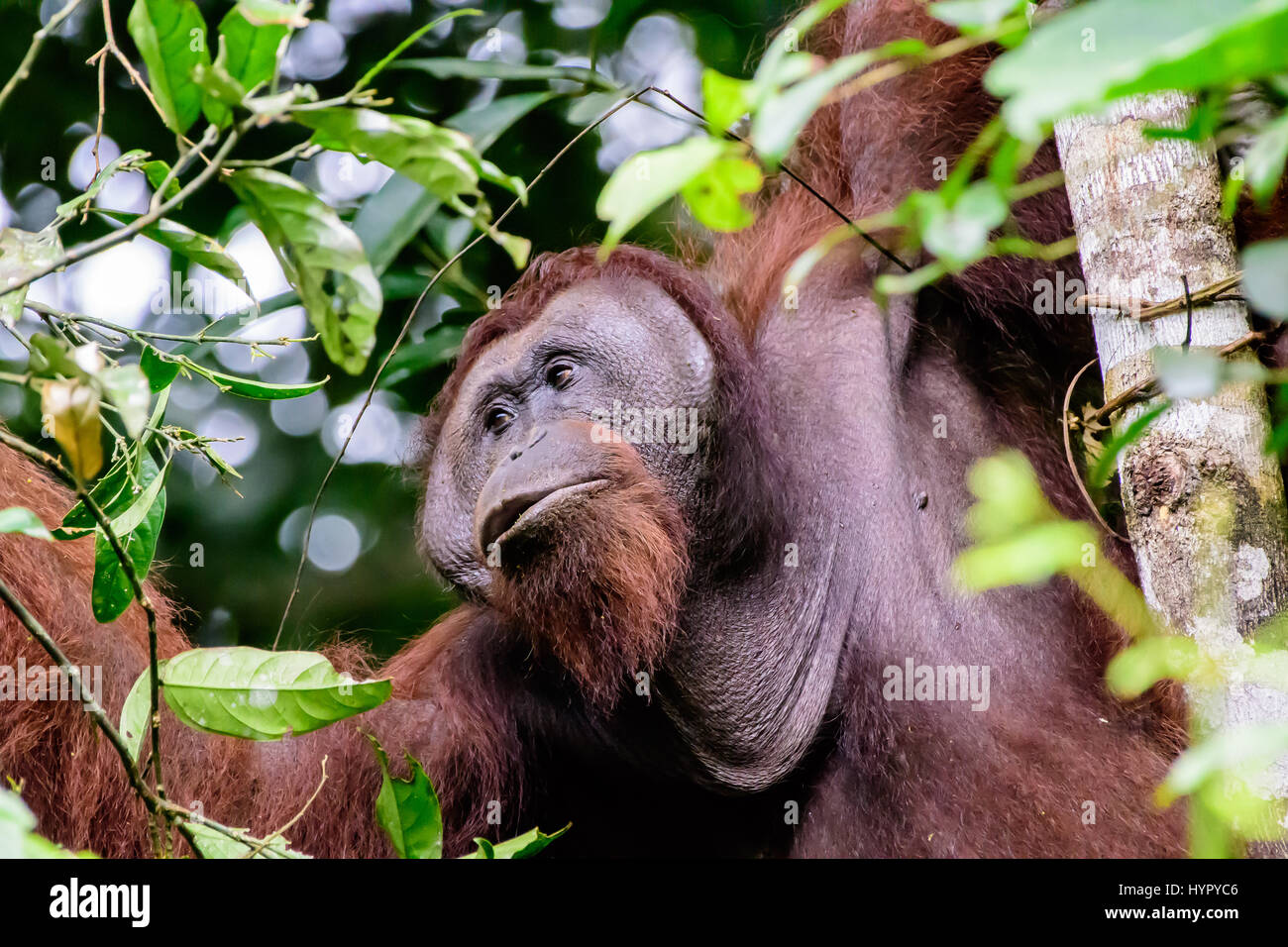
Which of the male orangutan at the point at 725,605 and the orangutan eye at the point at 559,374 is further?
the orangutan eye at the point at 559,374

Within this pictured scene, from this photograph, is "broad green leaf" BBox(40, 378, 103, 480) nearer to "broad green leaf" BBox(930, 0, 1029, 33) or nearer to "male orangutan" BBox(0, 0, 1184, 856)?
"broad green leaf" BBox(930, 0, 1029, 33)

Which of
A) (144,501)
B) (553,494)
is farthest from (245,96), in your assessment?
(553,494)

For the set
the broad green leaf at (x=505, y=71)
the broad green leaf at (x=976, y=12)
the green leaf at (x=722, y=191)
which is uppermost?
the broad green leaf at (x=505, y=71)

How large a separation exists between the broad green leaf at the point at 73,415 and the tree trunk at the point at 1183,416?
146 centimetres

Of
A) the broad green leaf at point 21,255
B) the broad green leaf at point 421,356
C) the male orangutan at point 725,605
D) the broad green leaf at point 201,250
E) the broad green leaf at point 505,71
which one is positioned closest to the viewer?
the broad green leaf at point 21,255

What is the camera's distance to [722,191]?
0.92m

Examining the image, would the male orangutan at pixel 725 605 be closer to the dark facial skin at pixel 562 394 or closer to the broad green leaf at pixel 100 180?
the dark facial skin at pixel 562 394

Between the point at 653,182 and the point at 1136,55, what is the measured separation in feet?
1.01

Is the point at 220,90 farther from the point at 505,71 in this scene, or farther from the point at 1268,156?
the point at 505,71

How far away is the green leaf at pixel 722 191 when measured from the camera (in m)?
0.92

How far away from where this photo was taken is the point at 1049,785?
2531 mm

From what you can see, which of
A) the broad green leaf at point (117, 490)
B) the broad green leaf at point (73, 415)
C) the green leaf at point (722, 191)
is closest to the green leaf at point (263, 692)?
the broad green leaf at point (117, 490)

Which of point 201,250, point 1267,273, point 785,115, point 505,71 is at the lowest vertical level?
point 1267,273

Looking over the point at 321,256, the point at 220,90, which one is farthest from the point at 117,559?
the point at 220,90
